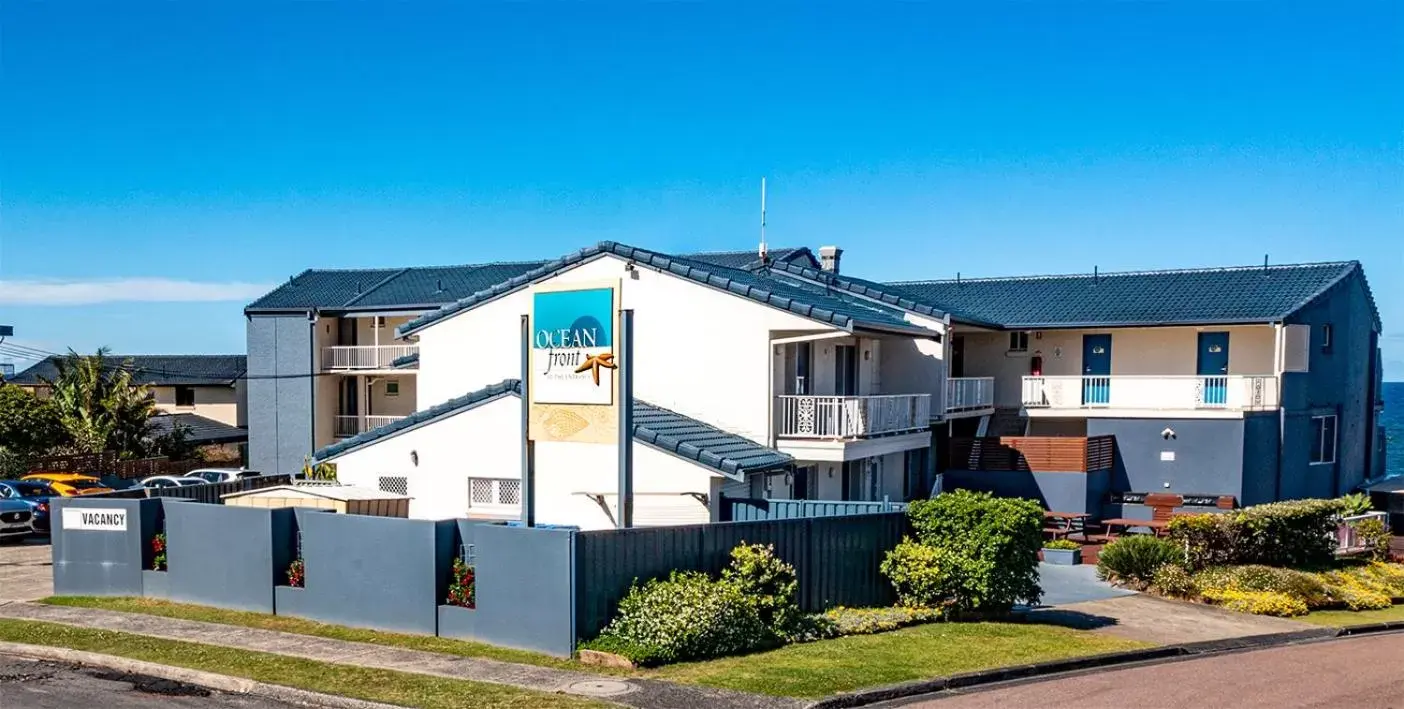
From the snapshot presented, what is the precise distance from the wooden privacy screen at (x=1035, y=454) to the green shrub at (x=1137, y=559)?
21.7ft

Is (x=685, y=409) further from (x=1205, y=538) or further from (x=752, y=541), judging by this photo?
(x=1205, y=538)

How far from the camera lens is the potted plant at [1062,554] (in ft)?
74.9

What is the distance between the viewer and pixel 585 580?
45.8 feet

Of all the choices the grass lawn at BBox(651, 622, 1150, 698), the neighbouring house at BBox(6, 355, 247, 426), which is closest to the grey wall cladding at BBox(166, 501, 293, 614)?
the grass lawn at BBox(651, 622, 1150, 698)

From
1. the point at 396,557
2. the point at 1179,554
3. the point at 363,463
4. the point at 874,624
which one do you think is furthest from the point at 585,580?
the point at 1179,554

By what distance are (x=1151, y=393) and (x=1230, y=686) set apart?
17.3 m

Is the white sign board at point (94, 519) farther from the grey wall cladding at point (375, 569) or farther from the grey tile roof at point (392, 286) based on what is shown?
the grey tile roof at point (392, 286)

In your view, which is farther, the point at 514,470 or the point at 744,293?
the point at 744,293

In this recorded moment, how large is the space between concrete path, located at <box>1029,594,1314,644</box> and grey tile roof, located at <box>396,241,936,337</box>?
6.95m

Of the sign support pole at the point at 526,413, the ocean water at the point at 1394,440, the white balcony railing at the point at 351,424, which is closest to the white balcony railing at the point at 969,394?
the sign support pole at the point at 526,413

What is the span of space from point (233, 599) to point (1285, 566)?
1869cm

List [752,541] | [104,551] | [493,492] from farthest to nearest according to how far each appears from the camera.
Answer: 1. [493,492]
2. [104,551]
3. [752,541]

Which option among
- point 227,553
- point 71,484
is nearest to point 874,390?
point 227,553

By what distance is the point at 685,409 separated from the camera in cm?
2389
